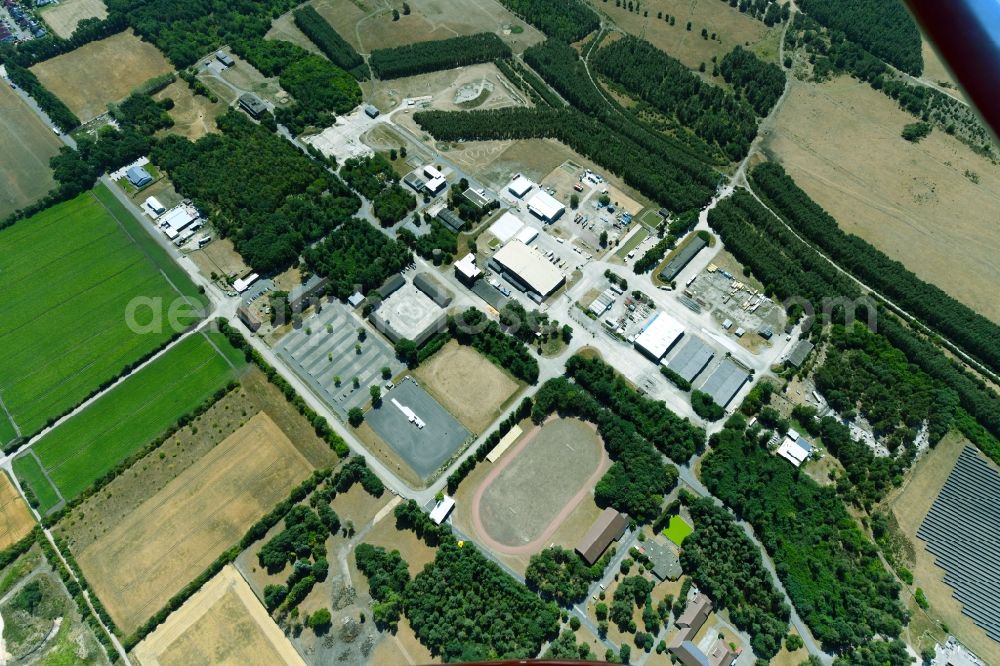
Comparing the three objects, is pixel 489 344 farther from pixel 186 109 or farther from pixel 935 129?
pixel 935 129

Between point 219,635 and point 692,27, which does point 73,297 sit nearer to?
point 219,635

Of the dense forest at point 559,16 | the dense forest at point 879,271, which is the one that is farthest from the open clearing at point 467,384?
the dense forest at point 559,16

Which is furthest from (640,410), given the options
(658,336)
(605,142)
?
(605,142)

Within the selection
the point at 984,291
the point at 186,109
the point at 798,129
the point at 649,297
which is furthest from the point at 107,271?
the point at 984,291

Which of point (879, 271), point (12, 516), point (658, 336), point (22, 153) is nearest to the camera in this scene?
point (12, 516)

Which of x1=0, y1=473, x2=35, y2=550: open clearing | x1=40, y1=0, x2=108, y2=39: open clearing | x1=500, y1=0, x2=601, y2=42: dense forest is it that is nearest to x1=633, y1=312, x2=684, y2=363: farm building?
x1=500, y1=0, x2=601, y2=42: dense forest

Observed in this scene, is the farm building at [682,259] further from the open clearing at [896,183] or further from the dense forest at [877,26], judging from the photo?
the dense forest at [877,26]

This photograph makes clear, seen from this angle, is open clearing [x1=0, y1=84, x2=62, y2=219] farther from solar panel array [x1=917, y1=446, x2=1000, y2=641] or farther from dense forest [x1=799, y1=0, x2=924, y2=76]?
dense forest [x1=799, y1=0, x2=924, y2=76]
